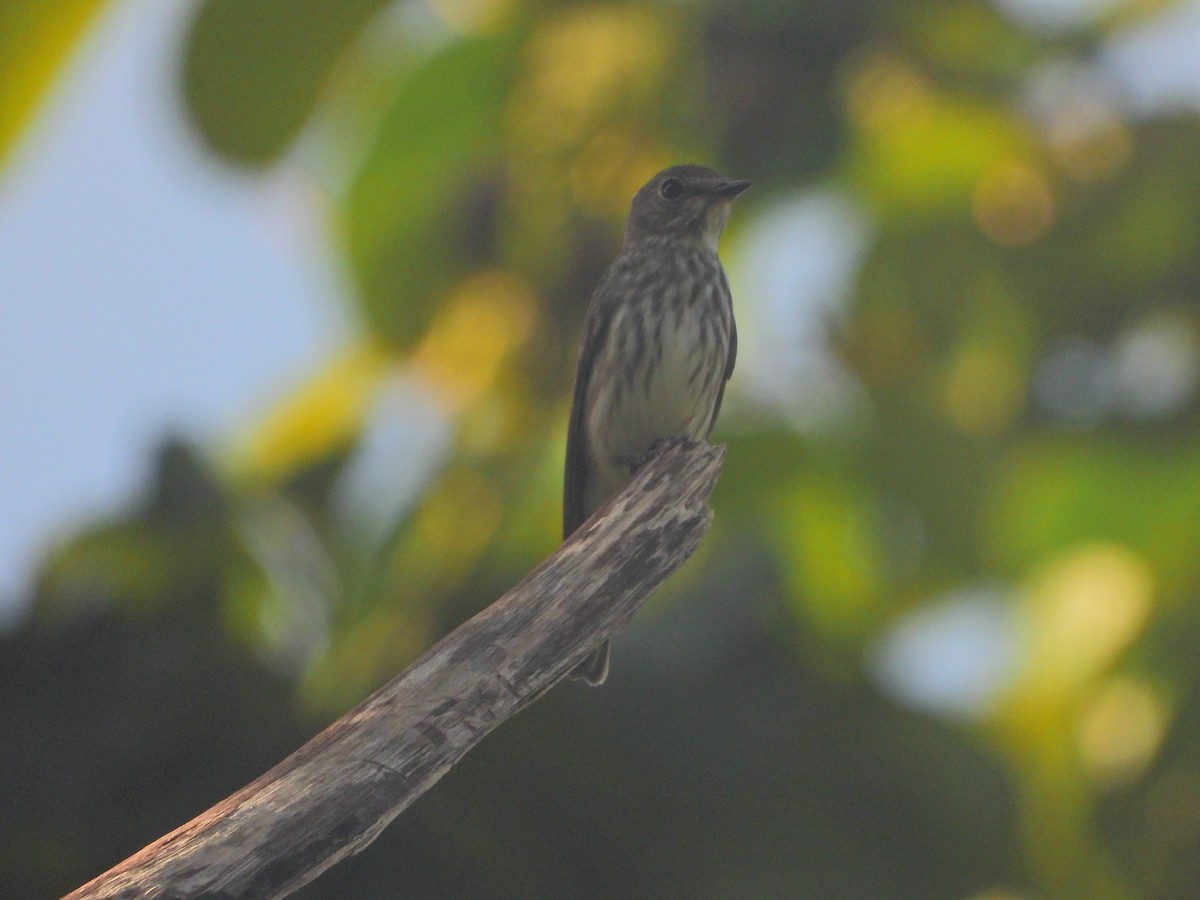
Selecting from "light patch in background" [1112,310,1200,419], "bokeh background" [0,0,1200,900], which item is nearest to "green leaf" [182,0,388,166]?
"bokeh background" [0,0,1200,900]

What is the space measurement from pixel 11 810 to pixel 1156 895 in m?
5.29

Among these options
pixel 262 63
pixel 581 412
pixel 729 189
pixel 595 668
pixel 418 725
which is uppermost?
pixel 262 63

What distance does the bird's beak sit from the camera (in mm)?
6138

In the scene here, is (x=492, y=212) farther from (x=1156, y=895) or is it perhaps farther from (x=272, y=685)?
(x=1156, y=895)

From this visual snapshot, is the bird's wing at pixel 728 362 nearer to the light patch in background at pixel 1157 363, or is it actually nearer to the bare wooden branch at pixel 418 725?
the bare wooden branch at pixel 418 725

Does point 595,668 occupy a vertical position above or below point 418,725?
above

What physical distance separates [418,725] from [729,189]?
311cm

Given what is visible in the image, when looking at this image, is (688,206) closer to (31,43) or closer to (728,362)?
(728,362)

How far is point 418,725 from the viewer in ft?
12.1

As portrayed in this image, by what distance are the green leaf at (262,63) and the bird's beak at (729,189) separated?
187cm

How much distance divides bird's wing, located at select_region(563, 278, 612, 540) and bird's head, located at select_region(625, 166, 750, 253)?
32 centimetres

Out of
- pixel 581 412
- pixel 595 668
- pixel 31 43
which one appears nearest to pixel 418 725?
pixel 595 668

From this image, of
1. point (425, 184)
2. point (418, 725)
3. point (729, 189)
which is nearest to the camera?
point (418, 725)

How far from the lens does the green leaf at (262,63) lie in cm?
707
